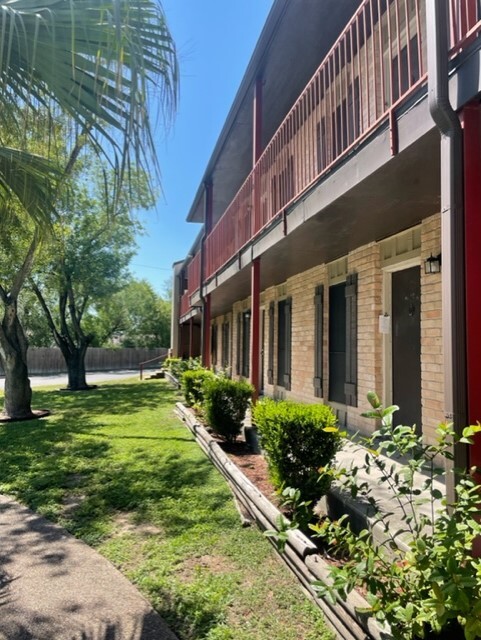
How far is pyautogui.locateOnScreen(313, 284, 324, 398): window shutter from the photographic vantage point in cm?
721

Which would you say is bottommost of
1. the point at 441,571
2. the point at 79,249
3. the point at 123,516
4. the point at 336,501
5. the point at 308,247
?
the point at 123,516

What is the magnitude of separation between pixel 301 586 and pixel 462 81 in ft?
10.6

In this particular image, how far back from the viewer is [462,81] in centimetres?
239

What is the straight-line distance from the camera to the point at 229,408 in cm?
637

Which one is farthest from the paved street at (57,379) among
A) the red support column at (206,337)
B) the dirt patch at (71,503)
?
the dirt patch at (71,503)

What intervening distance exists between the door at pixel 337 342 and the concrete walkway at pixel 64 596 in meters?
4.29

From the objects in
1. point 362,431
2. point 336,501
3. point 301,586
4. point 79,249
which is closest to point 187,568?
point 301,586

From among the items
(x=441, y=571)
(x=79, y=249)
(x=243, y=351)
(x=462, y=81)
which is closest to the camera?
(x=441, y=571)

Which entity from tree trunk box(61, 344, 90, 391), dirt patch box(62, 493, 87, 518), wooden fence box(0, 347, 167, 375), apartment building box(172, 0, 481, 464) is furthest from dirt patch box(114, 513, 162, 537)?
wooden fence box(0, 347, 167, 375)

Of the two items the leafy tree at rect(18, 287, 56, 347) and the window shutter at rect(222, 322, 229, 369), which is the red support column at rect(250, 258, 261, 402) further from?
the leafy tree at rect(18, 287, 56, 347)

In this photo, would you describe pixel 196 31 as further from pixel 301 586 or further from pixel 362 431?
pixel 362 431

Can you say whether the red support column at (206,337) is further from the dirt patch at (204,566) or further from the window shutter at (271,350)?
the dirt patch at (204,566)

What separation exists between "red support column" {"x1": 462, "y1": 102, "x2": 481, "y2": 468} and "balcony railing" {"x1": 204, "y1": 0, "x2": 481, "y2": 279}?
28.9 inches

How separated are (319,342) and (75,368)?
13.6 meters
